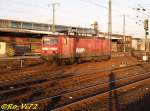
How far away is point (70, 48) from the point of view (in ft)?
102

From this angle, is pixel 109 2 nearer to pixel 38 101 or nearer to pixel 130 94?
pixel 130 94

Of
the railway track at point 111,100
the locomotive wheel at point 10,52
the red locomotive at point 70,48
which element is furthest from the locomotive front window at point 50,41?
the railway track at point 111,100

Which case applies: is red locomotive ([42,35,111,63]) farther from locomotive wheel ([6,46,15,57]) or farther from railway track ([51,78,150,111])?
railway track ([51,78,150,111])

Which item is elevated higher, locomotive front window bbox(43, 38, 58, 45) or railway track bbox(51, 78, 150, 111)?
locomotive front window bbox(43, 38, 58, 45)

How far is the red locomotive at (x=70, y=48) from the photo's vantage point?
1163 inches

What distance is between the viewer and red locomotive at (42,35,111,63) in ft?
96.9

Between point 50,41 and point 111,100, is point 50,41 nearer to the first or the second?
point 50,41

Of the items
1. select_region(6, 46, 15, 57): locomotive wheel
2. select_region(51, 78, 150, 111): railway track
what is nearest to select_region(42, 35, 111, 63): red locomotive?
select_region(6, 46, 15, 57): locomotive wheel

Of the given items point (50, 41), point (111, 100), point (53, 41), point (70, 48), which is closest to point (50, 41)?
point (50, 41)

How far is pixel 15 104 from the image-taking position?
35.8 ft

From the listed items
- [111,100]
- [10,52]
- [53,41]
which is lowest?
[111,100]

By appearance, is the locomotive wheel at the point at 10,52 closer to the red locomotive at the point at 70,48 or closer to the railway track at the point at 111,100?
the red locomotive at the point at 70,48

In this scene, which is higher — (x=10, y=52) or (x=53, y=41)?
(x=53, y=41)

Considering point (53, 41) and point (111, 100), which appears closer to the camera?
point (111, 100)
